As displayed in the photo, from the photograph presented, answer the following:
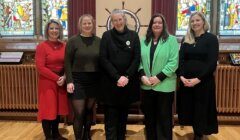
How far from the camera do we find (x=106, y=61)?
3023mm

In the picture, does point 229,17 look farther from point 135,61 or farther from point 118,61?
point 118,61

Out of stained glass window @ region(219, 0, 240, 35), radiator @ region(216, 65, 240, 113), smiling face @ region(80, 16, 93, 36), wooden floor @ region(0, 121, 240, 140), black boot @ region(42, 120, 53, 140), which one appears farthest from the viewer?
stained glass window @ region(219, 0, 240, 35)

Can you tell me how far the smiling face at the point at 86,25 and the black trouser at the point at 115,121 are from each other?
2.56ft

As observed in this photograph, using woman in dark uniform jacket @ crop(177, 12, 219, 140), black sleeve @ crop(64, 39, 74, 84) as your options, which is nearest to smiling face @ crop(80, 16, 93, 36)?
black sleeve @ crop(64, 39, 74, 84)

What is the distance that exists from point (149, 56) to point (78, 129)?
41.2 inches

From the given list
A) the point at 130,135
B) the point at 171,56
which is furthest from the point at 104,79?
the point at 130,135

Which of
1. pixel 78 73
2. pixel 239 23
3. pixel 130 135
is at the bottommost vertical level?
pixel 130 135

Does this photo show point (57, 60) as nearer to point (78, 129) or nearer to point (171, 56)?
point (78, 129)

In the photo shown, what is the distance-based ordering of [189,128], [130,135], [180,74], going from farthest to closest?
[189,128]
[130,135]
[180,74]

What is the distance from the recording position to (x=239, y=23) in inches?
191

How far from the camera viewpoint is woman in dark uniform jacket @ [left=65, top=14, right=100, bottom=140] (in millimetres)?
3113

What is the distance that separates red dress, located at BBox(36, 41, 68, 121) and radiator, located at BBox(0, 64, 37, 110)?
41.0 inches

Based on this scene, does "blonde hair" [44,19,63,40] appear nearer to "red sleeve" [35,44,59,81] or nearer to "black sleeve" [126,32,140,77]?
"red sleeve" [35,44,59,81]

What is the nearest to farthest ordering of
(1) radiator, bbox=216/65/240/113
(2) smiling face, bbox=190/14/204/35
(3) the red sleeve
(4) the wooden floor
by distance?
(2) smiling face, bbox=190/14/204/35
(3) the red sleeve
(4) the wooden floor
(1) radiator, bbox=216/65/240/113
